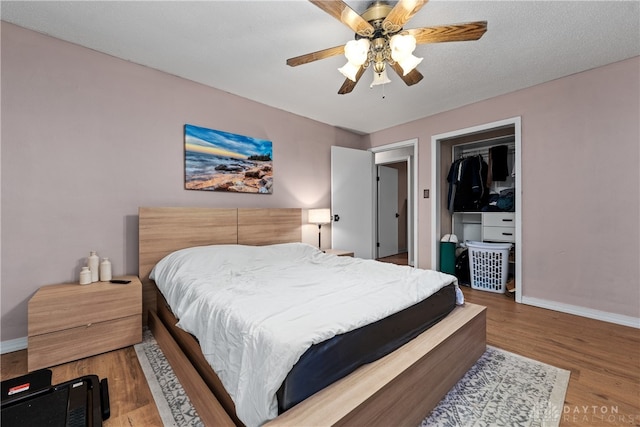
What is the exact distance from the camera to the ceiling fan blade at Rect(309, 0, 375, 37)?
1.37 meters

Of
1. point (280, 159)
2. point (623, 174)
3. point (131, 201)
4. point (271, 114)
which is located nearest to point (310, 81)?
point (271, 114)

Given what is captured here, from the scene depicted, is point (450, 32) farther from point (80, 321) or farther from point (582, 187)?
point (80, 321)

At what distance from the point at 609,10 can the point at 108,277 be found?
4167 mm

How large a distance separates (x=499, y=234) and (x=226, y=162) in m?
3.71

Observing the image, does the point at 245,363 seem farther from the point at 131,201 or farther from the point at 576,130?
the point at 576,130

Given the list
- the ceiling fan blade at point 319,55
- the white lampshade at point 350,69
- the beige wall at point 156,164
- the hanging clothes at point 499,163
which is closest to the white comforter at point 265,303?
the beige wall at point 156,164

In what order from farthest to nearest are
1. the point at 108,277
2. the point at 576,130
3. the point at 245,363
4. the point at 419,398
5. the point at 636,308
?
the point at 576,130 → the point at 636,308 → the point at 108,277 → the point at 419,398 → the point at 245,363

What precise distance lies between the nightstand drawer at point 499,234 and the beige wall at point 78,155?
144 inches

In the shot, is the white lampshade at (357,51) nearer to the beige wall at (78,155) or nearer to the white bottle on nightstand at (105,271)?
the beige wall at (78,155)

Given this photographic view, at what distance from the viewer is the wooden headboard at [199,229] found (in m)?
2.39

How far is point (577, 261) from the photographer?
8.80 feet

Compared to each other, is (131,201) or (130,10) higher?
(130,10)

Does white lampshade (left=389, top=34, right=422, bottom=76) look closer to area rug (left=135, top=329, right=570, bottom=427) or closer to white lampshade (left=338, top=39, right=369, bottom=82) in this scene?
white lampshade (left=338, top=39, right=369, bottom=82)

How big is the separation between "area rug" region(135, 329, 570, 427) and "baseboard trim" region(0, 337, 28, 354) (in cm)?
94
